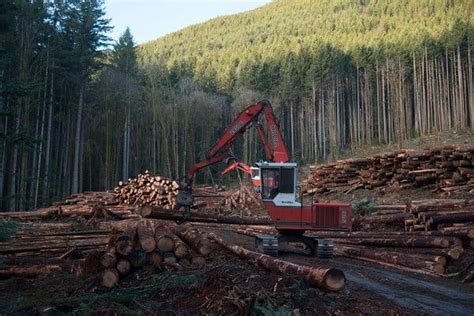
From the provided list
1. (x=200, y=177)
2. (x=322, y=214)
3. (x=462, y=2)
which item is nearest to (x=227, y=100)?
(x=200, y=177)

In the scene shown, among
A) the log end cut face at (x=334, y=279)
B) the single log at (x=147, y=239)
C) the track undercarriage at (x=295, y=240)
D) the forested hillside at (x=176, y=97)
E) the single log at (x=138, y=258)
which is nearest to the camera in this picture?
the log end cut face at (x=334, y=279)

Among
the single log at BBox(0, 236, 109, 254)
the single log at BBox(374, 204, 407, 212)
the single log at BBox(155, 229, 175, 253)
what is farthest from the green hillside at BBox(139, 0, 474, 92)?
the single log at BBox(155, 229, 175, 253)

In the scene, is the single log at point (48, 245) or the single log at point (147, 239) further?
the single log at point (48, 245)

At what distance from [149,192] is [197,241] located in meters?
15.3

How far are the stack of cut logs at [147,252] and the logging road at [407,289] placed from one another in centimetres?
277

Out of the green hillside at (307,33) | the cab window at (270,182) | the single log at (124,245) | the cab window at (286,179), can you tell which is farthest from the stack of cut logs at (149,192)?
the green hillside at (307,33)

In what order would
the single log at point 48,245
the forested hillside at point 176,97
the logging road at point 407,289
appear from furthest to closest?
1. the forested hillside at point 176,97
2. the single log at point 48,245
3. the logging road at point 407,289

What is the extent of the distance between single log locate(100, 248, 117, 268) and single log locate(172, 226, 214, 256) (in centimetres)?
174

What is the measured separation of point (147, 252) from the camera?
8258 mm

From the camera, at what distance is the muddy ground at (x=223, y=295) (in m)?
6.07

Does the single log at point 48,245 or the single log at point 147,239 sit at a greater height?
the single log at point 147,239

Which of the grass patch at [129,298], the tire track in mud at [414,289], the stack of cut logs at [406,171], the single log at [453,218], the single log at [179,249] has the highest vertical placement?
the stack of cut logs at [406,171]

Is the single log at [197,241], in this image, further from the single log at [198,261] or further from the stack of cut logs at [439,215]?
the stack of cut logs at [439,215]

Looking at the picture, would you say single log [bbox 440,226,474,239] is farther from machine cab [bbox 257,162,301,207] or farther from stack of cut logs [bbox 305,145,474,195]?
stack of cut logs [bbox 305,145,474,195]
